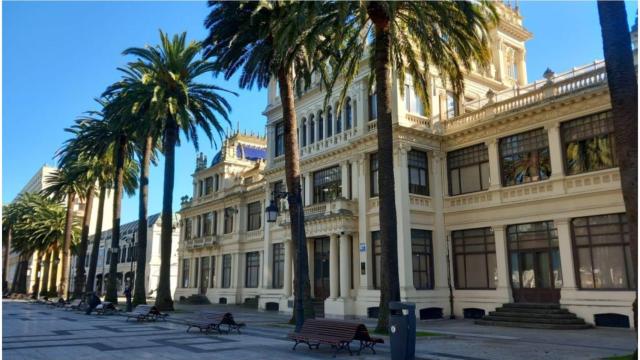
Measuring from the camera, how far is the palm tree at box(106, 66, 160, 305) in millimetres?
34344

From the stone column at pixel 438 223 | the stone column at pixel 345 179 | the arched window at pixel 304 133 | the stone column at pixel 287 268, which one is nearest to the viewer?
the stone column at pixel 438 223

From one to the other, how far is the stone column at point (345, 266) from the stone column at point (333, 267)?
0.71 m

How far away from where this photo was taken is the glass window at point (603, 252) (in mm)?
21531

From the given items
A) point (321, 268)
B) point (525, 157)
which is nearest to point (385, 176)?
point (525, 157)

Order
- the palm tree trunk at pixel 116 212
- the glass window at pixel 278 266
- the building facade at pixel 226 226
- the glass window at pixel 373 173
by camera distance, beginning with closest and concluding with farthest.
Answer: the glass window at pixel 373 173 < the glass window at pixel 278 266 < the palm tree trunk at pixel 116 212 < the building facade at pixel 226 226

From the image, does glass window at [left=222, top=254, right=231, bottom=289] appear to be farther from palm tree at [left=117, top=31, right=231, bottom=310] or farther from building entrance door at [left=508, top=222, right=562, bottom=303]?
building entrance door at [left=508, top=222, right=562, bottom=303]

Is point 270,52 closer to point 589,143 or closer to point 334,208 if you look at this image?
point 334,208

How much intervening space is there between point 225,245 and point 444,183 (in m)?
24.4

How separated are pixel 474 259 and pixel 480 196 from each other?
10.8ft

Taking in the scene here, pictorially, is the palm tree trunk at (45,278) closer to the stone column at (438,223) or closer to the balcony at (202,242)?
the balcony at (202,242)

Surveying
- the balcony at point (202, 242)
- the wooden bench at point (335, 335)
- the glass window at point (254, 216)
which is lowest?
the wooden bench at point (335, 335)

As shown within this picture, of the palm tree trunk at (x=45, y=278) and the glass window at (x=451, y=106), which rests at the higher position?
the glass window at (x=451, y=106)

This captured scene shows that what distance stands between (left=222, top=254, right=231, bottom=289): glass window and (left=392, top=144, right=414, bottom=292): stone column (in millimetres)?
23494

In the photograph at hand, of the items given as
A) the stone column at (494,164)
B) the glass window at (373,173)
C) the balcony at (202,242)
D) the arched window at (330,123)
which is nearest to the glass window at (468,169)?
the stone column at (494,164)
